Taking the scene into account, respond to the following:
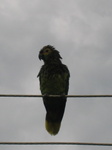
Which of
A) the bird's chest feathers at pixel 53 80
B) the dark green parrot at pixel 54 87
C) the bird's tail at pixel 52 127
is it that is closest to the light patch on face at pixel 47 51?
the dark green parrot at pixel 54 87

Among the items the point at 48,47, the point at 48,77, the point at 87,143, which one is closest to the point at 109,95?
the point at 87,143

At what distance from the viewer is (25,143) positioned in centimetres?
471

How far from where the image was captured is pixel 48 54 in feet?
30.2

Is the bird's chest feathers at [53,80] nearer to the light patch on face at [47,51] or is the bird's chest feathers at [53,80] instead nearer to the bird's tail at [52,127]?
the bird's tail at [52,127]

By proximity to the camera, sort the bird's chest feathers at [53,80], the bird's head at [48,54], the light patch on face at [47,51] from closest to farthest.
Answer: the bird's chest feathers at [53,80] → the bird's head at [48,54] → the light patch on face at [47,51]

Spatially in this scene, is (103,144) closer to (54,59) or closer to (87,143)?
(87,143)

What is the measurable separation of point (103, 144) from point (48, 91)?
3.91 meters

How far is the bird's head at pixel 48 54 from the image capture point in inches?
356

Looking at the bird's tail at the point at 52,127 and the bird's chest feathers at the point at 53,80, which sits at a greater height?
the bird's chest feathers at the point at 53,80

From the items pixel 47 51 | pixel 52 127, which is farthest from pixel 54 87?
pixel 47 51

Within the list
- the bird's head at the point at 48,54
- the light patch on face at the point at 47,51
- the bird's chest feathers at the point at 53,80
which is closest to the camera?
the bird's chest feathers at the point at 53,80

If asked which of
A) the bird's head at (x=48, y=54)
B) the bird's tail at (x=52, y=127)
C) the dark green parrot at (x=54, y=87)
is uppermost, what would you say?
the bird's head at (x=48, y=54)

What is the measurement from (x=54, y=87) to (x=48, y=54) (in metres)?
1.20

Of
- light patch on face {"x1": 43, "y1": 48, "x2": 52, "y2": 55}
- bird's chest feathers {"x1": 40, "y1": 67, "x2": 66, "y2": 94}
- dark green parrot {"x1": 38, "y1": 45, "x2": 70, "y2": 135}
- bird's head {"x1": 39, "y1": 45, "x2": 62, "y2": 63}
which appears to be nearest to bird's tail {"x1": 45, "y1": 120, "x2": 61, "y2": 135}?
dark green parrot {"x1": 38, "y1": 45, "x2": 70, "y2": 135}
